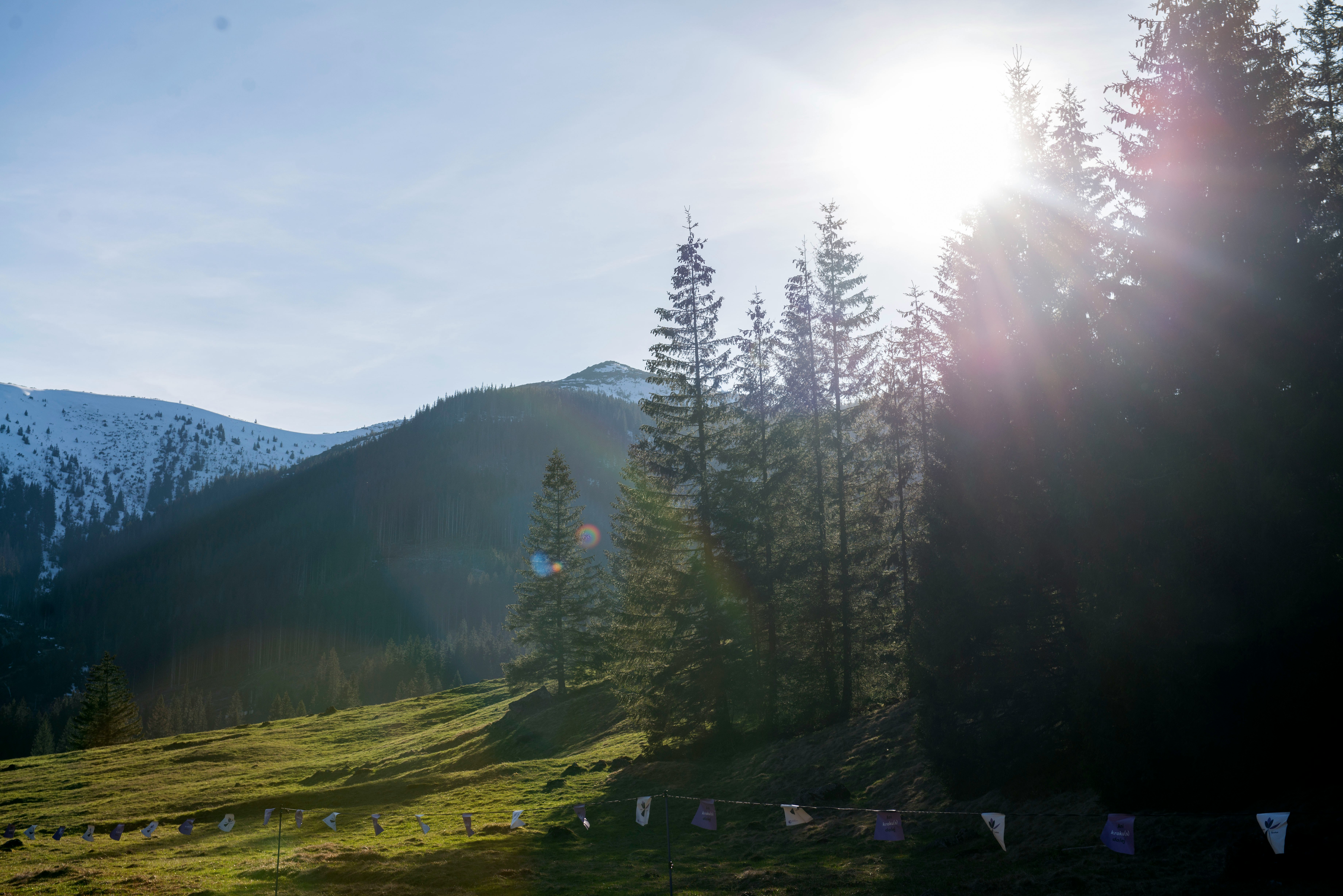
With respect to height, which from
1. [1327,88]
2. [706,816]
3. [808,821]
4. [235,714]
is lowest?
[235,714]

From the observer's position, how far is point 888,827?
13.4 m

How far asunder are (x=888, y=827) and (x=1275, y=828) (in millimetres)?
5911

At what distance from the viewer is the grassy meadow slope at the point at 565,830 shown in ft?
46.1

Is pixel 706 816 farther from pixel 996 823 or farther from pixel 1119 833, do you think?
pixel 1119 833

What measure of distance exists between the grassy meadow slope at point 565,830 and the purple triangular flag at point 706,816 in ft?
5.09

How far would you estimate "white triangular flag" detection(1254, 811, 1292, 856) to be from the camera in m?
9.71

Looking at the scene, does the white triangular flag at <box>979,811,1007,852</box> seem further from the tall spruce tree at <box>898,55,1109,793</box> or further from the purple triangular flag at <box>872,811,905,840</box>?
the tall spruce tree at <box>898,55,1109,793</box>

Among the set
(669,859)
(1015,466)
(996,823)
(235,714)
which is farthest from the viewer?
(235,714)

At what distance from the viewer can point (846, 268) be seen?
30938 millimetres

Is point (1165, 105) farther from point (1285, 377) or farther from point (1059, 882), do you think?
point (1059, 882)

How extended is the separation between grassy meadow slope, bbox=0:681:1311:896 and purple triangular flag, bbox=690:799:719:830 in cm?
155

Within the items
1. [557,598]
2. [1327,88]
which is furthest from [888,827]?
[557,598]

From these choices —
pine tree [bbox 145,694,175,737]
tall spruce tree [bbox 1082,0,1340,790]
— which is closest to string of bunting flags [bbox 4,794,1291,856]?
tall spruce tree [bbox 1082,0,1340,790]

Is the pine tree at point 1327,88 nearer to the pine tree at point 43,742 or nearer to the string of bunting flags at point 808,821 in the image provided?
the string of bunting flags at point 808,821
